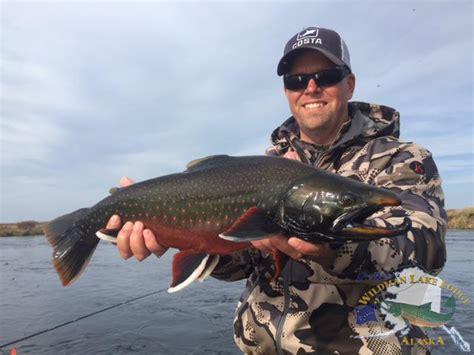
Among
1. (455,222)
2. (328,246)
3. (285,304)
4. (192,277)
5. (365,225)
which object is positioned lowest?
(285,304)

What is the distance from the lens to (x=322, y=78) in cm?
413

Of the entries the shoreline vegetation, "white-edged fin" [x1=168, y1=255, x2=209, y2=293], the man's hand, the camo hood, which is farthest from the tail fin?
the shoreline vegetation

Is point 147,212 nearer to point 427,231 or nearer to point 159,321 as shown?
point 427,231

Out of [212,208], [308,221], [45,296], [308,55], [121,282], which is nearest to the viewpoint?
[308,221]

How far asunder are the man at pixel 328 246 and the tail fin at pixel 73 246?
1.53ft

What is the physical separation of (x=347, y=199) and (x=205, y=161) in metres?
1.46

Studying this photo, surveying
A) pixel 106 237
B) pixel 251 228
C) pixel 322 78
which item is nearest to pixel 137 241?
pixel 106 237

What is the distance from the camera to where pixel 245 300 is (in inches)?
152

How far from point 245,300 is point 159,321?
648 cm

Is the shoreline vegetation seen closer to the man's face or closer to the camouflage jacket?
the man's face

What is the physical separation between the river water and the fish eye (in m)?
5.90

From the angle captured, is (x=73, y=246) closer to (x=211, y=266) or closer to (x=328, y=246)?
(x=211, y=266)

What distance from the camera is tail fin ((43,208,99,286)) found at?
410 centimetres

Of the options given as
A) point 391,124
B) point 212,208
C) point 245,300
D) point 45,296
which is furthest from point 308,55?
point 45,296
